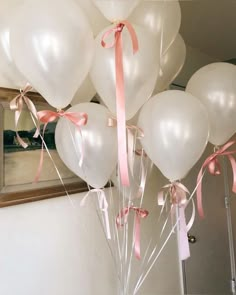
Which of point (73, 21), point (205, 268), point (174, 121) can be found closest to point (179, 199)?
point (174, 121)

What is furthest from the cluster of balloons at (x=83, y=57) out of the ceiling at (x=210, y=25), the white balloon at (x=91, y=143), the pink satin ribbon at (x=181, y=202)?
the ceiling at (x=210, y=25)

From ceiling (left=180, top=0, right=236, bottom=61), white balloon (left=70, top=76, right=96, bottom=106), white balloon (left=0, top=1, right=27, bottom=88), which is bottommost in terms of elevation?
white balloon (left=70, top=76, right=96, bottom=106)

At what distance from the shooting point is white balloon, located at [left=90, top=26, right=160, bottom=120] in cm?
83

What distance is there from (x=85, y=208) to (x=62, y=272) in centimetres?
26

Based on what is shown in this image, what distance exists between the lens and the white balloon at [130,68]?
0.83m

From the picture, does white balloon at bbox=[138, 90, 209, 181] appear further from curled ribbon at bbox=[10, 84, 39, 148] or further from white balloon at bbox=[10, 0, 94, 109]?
curled ribbon at bbox=[10, 84, 39, 148]

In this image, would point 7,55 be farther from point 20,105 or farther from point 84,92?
point 84,92

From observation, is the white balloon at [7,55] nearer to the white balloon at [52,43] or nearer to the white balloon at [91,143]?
the white balloon at [52,43]

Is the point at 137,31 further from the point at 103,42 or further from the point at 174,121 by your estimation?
the point at 174,121

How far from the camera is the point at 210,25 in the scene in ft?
6.31

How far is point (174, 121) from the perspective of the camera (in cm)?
88

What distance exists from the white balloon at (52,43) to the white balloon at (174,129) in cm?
26

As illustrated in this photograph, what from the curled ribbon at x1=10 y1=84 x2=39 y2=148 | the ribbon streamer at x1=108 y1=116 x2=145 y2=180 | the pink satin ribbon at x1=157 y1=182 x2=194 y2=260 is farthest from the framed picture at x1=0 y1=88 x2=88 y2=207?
the pink satin ribbon at x1=157 y1=182 x2=194 y2=260

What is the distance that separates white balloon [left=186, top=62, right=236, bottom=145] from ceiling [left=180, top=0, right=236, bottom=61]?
0.81m
